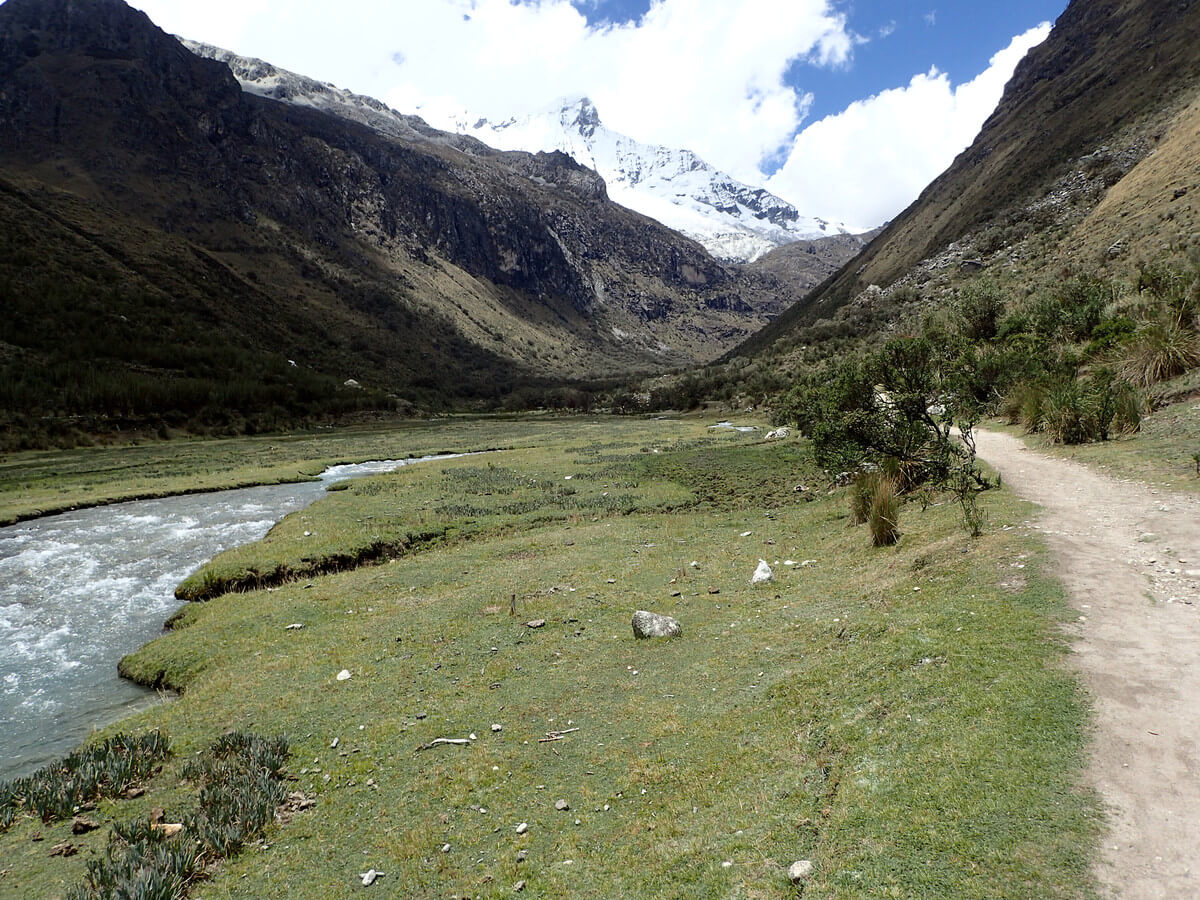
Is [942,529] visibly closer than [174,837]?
No

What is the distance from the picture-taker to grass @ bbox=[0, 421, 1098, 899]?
16.4 ft

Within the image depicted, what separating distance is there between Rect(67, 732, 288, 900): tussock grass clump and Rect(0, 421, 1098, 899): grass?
1.02ft

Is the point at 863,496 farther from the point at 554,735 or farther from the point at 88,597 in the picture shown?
the point at 88,597

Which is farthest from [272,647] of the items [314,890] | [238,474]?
[238,474]

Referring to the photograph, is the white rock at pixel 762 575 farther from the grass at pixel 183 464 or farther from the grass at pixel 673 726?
the grass at pixel 183 464

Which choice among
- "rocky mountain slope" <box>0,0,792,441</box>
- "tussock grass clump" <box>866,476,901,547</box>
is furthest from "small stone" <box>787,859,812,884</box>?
"rocky mountain slope" <box>0,0,792,441</box>

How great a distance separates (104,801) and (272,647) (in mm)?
5435

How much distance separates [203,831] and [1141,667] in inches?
432

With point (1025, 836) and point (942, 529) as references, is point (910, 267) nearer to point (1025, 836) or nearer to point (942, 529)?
point (942, 529)

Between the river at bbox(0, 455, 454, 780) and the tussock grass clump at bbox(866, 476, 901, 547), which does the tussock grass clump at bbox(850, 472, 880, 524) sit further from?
the river at bbox(0, 455, 454, 780)

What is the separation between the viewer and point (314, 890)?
6.36 m

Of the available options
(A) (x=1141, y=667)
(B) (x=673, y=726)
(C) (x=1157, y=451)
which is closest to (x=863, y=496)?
(C) (x=1157, y=451)

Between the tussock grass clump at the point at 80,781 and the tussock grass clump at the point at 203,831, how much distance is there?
31.4 inches

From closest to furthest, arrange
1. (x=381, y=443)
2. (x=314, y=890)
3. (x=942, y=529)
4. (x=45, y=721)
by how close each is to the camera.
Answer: (x=314, y=890)
(x=45, y=721)
(x=942, y=529)
(x=381, y=443)
